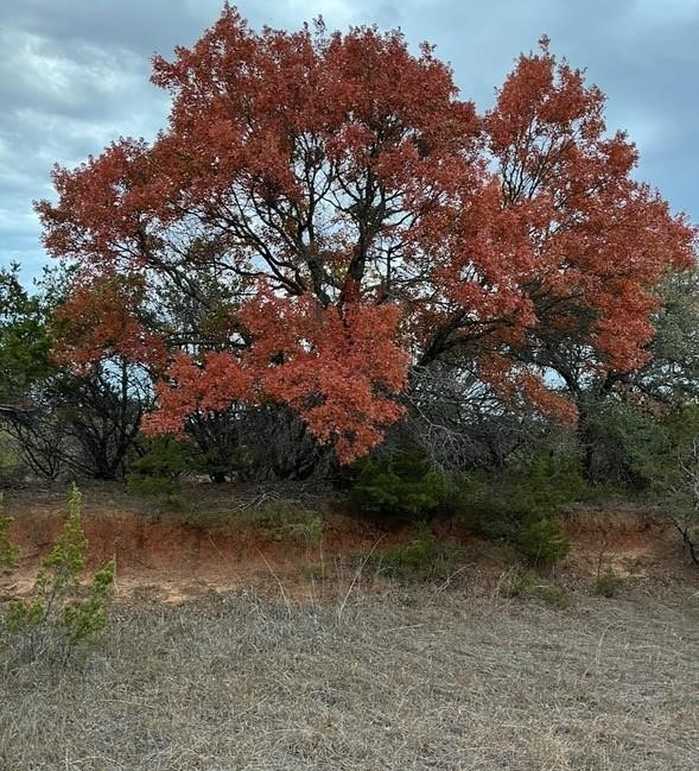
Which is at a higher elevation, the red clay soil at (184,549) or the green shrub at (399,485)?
the green shrub at (399,485)

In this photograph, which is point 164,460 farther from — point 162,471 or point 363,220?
point 363,220

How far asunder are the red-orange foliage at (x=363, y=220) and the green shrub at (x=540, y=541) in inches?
64.7

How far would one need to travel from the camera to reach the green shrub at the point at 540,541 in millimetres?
9938

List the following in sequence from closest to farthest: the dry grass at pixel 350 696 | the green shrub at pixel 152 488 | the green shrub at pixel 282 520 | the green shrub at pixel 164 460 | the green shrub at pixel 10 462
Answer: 1. the dry grass at pixel 350 696
2. the green shrub at pixel 282 520
3. the green shrub at pixel 152 488
4. the green shrub at pixel 164 460
5. the green shrub at pixel 10 462

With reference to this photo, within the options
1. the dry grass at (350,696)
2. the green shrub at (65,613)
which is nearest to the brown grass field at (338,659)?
the dry grass at (350,696)

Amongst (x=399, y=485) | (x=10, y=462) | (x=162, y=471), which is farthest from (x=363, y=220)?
(x=10, y=462)

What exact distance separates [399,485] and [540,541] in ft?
7.19

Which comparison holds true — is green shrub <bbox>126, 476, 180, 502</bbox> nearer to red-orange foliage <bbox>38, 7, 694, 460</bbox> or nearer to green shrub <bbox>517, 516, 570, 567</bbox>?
red-orange foliage <bbox>38, 7, 694, 460</bbox>

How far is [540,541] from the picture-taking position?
394 inches

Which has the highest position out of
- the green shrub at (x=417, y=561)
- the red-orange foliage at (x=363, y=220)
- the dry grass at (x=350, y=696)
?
the red-orange foliage at (x=363, y=220)

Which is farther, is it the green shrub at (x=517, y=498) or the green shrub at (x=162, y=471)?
the green shrub at (x=162, y=471)

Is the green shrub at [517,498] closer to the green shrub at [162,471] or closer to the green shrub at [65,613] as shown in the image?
the green shrub at [162,471]

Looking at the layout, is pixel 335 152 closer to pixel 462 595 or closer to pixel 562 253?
pixel 562 253

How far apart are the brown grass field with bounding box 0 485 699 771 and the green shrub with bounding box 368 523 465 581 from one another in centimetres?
13
